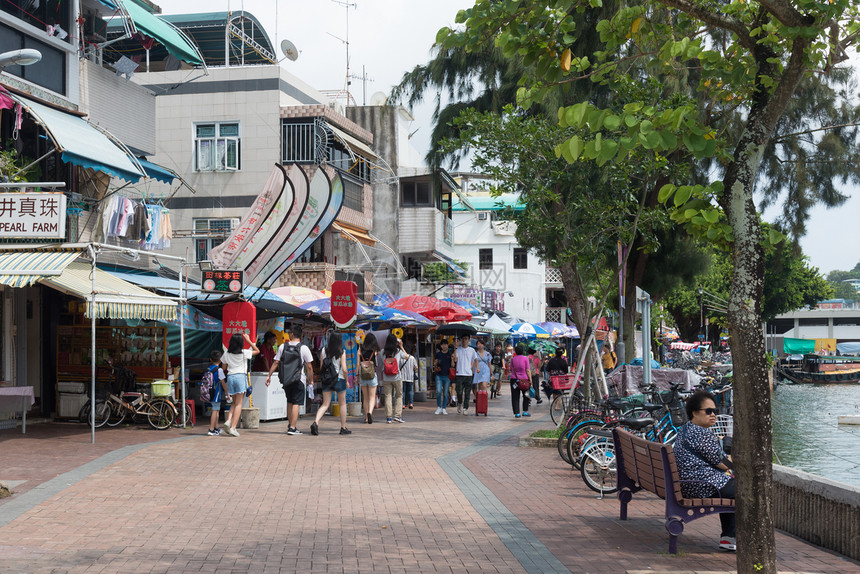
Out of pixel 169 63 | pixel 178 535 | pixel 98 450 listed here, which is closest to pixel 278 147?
pixel 169 63

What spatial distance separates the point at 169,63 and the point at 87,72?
1121cm

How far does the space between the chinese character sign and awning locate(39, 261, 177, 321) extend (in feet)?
11.1

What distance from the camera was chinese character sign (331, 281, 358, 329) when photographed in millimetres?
17594

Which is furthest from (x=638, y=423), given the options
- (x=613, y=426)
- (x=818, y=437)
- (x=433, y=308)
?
(x=433, y=308)

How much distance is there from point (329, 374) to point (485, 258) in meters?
39.7

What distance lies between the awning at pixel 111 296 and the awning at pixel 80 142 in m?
1.91

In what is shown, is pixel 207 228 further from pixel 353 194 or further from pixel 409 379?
pixel 409 379

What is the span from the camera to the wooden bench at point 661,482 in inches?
282

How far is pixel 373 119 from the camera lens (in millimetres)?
35438

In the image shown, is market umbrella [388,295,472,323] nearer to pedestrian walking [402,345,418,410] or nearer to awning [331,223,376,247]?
pedestrian walking [402,345,418,410]

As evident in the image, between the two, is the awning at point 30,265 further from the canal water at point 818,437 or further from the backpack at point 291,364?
the canal water at point 818,437

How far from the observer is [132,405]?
16031 millimetres

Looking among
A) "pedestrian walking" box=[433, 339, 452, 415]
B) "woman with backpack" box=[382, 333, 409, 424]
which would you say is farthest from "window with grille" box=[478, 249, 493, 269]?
"woman with backpack" box=[382, 333, 409, 424]

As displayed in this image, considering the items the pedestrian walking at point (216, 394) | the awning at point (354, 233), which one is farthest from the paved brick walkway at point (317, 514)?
the awning at point (354, 233)
